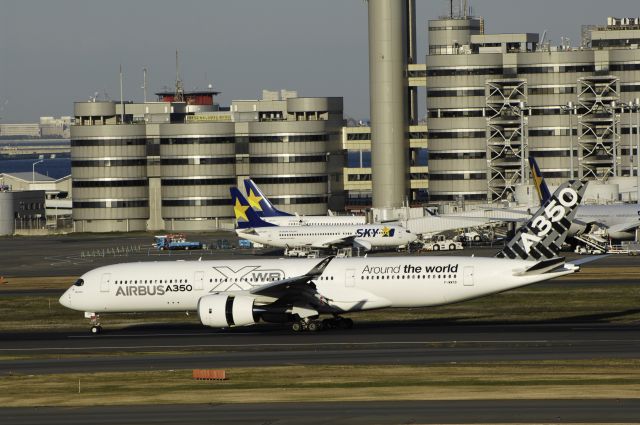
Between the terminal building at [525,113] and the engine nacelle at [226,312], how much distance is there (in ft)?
380

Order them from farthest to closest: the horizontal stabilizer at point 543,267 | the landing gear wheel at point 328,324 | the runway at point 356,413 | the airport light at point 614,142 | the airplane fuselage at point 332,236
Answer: the airport light at point 614,142
the airplane fuselage at point 332,236
the landing gear wheel at point 328,324
the horizontal stabilizer at point 543,267
the runway at point 356,413

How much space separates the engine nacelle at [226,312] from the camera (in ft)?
202

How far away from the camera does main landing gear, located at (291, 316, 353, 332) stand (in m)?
63.6

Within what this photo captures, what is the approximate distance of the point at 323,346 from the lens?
5750 centimetres

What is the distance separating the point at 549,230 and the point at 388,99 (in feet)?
373

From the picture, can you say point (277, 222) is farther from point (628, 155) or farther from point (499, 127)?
point (628, 155)

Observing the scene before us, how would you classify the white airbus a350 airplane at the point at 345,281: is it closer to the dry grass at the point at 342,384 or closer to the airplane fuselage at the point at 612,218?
the dry grass at the point at 342,384

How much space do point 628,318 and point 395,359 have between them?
1909 centimetres

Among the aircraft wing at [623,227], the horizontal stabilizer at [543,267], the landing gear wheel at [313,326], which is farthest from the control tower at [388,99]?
the horizontal stabilizer at [543,267]

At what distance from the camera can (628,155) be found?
174375mm

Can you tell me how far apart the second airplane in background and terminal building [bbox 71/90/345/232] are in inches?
1784

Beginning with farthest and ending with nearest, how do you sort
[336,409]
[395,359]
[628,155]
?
[628,155]
[395,359]
[336,409]

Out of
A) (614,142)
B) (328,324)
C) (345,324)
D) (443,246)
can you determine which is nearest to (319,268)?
(328,324)

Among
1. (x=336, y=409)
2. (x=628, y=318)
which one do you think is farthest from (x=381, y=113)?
(x=336, y=409)
